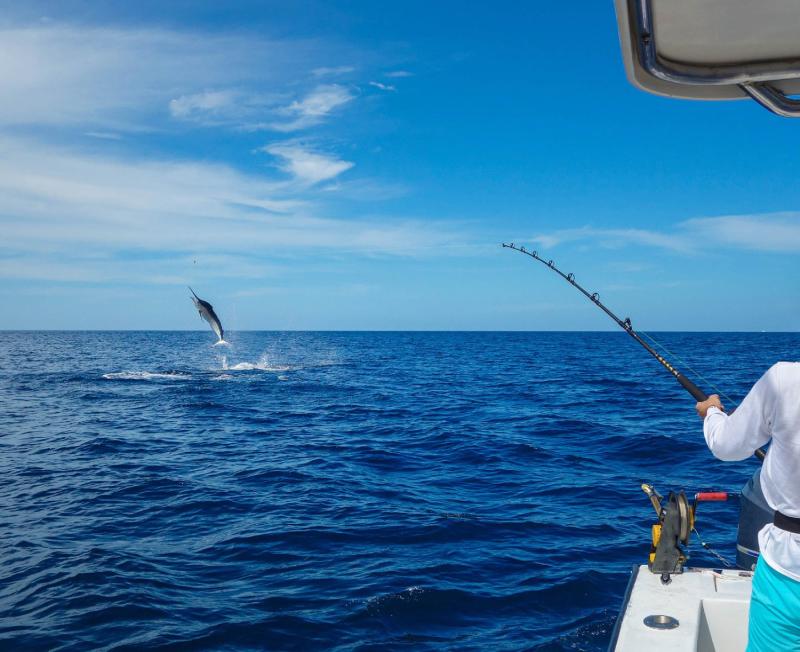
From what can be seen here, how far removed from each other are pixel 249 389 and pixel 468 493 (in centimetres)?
1917

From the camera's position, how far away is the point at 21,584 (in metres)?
6.98

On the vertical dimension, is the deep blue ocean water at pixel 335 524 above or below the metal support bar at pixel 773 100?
below

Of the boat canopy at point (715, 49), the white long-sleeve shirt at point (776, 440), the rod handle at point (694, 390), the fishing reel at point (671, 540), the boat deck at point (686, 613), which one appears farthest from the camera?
the fishing reel at point (671, 540)

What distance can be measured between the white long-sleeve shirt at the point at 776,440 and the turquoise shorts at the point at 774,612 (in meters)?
0.06

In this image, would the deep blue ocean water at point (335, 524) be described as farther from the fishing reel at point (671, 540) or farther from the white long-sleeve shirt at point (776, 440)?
the white long-sleeve shirt at point (776, 440)

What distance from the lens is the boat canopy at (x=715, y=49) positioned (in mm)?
2076

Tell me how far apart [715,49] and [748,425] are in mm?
1460

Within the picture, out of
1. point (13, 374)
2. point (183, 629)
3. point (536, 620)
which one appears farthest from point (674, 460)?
point (13, 374)

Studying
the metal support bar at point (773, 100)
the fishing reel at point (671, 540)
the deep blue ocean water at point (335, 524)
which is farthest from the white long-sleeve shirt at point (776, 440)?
the deep blue ocean water at point (335, 524)

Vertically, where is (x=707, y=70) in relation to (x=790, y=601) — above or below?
above

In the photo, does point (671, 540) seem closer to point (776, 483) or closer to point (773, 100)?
point (776, 483)

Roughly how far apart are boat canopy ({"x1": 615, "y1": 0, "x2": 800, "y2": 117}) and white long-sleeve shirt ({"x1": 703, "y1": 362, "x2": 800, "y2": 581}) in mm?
1132

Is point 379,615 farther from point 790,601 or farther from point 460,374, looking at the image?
point 460,374

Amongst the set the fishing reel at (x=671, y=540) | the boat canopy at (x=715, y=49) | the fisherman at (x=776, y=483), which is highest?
the boat canopy at (x=715, y=49)
